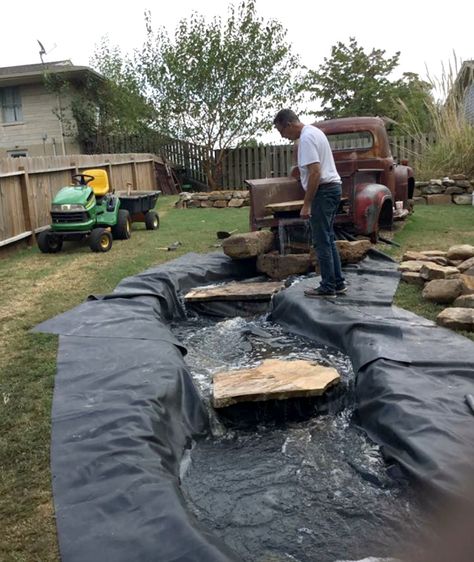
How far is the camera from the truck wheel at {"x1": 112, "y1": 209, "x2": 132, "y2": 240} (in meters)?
8.34

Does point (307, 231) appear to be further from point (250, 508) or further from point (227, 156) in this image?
point (227, 156)

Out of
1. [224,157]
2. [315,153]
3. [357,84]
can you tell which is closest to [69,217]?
[315,153]

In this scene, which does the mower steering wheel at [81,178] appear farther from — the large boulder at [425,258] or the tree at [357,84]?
the tree at [357,84]

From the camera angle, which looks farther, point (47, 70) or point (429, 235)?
point (47, 70)

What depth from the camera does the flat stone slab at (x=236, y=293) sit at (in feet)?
16.9

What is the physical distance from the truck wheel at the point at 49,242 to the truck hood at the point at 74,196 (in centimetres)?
51

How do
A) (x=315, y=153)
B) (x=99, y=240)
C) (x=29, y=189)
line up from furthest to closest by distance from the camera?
(x=29, y=189) < (x=99, y=240) < (x=315, y=153)

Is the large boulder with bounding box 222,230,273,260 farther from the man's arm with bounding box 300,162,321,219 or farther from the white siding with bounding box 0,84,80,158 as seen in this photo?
the white siding with bounding box 0,84,80,158

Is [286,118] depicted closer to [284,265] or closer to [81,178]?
[284,265]

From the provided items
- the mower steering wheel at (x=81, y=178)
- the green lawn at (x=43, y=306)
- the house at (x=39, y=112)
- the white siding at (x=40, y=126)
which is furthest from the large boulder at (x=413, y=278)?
the white siding at (x=40, y=126)

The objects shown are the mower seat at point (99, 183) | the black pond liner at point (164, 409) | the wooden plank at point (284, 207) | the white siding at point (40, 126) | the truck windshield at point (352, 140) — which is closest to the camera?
the black pond liner at point (164, 409)

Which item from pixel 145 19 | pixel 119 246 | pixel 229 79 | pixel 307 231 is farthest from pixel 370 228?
pixel 145 19

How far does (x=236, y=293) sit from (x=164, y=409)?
101 inches

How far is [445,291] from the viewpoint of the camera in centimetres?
445
